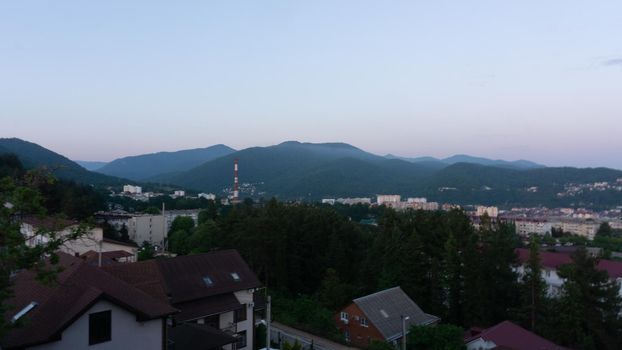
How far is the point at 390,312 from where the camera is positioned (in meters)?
20.9

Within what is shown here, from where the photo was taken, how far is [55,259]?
20.3ft

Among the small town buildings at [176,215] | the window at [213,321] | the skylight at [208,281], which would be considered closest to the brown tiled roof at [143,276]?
the skylight at [208,281]

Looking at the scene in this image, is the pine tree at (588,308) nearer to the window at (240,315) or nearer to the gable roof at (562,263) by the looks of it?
the gable roof at (562,263)

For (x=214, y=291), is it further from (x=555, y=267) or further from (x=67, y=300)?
(x=555, y=267)

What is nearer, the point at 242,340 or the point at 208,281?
the point at 208,281

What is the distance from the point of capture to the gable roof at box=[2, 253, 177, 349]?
27.7ft

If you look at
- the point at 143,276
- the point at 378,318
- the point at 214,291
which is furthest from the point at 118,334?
the point at 378,318

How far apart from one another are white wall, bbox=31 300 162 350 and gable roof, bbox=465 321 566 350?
12110 millimetres

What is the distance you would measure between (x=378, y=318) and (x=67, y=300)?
13.8 metres

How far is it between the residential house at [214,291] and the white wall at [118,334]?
340cm

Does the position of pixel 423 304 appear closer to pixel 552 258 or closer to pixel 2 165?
pixel 552 258

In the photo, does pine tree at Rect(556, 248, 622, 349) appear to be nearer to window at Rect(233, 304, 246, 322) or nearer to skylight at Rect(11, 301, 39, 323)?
window at Rect(233, 304, 246, 322)

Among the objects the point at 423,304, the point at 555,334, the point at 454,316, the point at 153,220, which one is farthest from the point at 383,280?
the point at 153,220

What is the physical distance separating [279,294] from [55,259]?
21.7 meters
